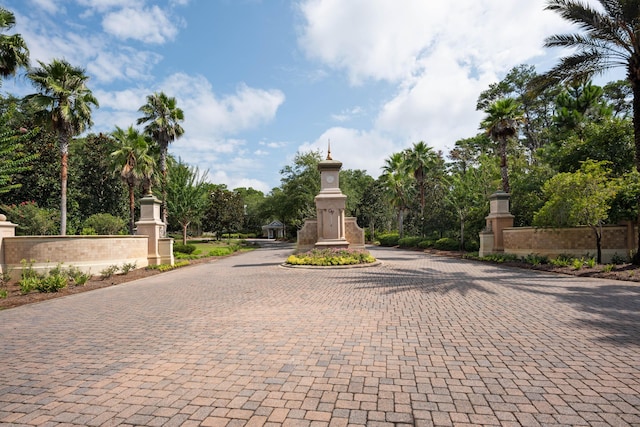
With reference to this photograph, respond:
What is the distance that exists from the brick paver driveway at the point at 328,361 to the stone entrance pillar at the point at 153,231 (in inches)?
355

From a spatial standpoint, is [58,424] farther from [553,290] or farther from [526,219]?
[526,219]

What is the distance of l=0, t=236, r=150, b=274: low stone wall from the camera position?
40.1 feet

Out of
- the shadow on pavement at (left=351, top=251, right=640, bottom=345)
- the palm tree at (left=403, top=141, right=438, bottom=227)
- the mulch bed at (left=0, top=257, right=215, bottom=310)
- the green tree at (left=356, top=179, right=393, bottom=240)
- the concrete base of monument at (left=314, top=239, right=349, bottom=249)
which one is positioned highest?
the palm tree at (left=403, top=141, right=438, bottom=227)

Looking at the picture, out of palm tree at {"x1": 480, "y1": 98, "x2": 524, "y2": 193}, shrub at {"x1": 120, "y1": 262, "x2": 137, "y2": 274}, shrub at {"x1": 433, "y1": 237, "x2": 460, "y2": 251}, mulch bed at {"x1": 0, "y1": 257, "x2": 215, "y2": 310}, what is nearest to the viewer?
mulch bed at {"x1": 0, "y1": 257, "x2": 215, "y2": 310}

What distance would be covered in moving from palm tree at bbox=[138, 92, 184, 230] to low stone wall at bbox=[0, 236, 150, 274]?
11.3 metres

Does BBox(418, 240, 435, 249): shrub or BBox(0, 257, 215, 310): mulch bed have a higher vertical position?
BBox(418, 240, 435, 249): shrub

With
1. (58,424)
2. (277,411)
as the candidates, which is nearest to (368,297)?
(277,411)

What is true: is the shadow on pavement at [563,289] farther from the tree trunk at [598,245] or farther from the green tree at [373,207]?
the green tree at [373,207]

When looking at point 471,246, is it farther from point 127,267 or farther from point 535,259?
point 127,267

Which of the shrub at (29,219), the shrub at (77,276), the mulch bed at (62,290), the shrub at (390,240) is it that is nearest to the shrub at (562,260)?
the mulch bed at (62,290)

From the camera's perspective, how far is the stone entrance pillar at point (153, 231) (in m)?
17.0

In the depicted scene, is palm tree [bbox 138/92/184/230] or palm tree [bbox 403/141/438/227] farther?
palm tree [bbox 403/141/438/227]

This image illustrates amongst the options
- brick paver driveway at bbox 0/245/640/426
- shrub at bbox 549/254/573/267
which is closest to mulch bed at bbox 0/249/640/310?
shrub at bbox 549/254/573/267

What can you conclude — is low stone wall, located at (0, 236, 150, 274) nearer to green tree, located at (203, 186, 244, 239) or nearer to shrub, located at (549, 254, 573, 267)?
shrub, located at (549, 254, 573, 267)
